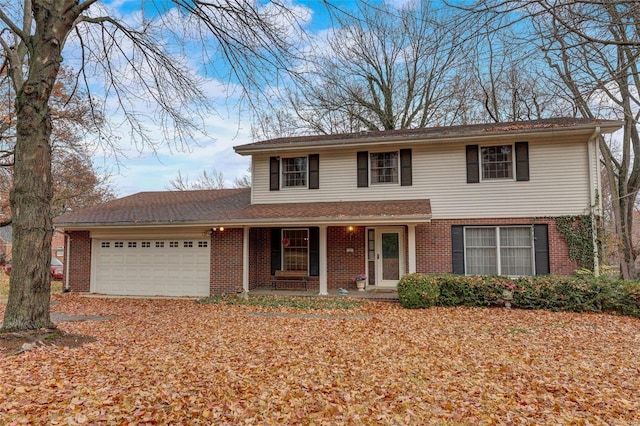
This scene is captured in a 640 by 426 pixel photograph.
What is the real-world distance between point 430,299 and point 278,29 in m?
7.21

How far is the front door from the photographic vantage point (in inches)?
481

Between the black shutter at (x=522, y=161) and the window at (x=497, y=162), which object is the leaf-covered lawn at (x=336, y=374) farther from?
the window at (x=497, y=162)

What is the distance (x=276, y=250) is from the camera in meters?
12.9

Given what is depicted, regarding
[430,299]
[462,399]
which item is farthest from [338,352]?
[430,299]

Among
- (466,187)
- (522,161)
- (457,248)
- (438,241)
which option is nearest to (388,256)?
(438,241)

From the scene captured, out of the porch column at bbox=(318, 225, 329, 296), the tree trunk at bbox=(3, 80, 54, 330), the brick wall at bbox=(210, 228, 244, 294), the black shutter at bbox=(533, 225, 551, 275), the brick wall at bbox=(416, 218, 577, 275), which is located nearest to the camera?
the tree trunk at bbox=(3, 80, 54, 330)

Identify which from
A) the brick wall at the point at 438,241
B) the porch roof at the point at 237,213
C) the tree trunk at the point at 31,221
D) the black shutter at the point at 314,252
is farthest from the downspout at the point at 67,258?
the brick wall at the point at 438,241

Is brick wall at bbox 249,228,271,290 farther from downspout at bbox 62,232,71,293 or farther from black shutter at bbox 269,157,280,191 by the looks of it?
downspout at bbox 62,232,71,293

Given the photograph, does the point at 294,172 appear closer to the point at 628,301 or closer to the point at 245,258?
the point at 245,258

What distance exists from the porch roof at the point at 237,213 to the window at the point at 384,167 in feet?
2.78

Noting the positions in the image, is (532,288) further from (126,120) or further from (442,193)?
(126,120)

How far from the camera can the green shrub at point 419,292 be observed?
9.60 metres

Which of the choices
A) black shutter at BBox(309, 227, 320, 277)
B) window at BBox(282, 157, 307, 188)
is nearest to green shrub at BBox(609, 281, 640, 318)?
black shutter at BBox(309, 227, 320, 277)

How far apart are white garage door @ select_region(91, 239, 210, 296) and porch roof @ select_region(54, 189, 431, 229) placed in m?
0.93
